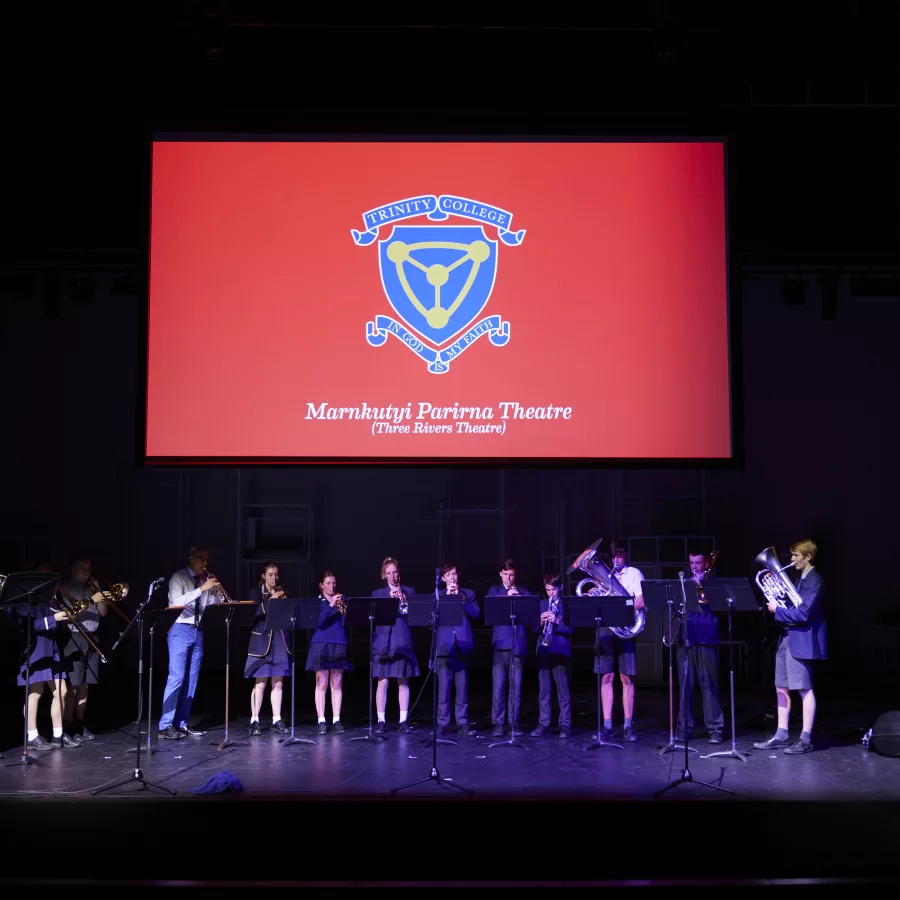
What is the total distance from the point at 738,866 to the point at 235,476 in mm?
8871

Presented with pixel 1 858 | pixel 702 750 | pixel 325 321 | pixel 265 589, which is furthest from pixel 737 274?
pixel 1 858

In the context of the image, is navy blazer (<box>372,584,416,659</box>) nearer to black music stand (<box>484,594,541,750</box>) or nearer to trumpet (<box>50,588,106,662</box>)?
black music stand (<box>484,594,541,750</box>)

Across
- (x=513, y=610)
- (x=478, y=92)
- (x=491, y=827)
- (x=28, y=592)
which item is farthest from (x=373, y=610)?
(x=478, y=92)

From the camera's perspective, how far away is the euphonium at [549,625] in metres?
8.73

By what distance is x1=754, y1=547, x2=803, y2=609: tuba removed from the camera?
26.8 feet

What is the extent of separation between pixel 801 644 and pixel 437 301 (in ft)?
14.3

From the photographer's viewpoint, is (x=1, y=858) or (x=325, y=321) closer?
(x=1, y=858)

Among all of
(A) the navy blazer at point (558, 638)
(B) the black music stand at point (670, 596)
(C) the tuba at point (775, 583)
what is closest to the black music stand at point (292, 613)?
(A) the navy blazer at point (558, 638)

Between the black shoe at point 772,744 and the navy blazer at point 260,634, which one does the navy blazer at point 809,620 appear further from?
the navy blazer at point 260,634

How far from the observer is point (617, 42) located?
7.42 m

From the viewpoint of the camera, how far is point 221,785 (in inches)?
262

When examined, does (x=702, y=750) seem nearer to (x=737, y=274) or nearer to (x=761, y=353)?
(x=737, y=274)

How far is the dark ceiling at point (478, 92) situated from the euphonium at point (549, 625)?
3552mm

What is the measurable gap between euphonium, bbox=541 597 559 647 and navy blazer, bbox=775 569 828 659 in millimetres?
1911
